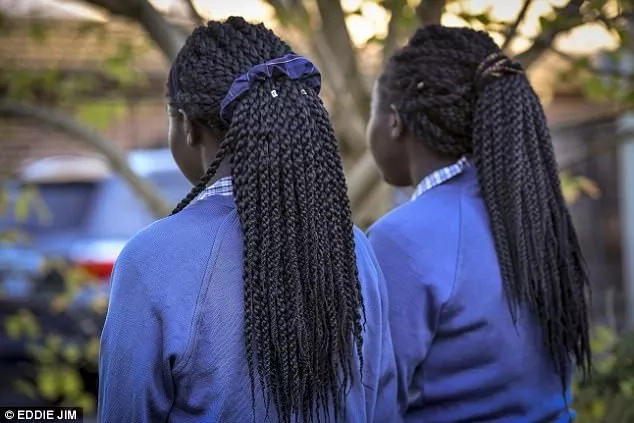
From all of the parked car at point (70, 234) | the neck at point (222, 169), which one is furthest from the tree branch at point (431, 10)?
the parked car at point (70, 234)

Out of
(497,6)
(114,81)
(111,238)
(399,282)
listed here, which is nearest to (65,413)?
(399,282)

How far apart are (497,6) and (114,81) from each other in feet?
7.18

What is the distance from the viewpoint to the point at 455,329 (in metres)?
2.33

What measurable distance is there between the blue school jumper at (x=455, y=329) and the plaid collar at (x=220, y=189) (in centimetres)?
57

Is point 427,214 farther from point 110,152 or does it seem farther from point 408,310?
point 110,152

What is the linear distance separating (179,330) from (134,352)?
9 centimetres

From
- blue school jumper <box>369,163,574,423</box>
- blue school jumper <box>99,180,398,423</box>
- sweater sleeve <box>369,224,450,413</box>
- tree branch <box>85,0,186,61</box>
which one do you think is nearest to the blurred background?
tree branch <box>85,0,186,61</box>

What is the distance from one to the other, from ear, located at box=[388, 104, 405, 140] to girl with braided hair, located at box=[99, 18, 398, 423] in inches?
22.7

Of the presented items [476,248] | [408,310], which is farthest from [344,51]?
[408,310]

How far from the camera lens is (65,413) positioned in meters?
2.84

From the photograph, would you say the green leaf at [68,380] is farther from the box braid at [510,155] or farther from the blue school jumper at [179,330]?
the blue school jumper at [179,330]

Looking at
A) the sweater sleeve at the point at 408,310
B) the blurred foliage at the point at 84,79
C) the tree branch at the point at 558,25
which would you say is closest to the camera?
the sweater sleeve at the point at 408,310

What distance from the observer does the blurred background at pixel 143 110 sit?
3.05 m

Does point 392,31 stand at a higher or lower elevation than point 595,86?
higher
